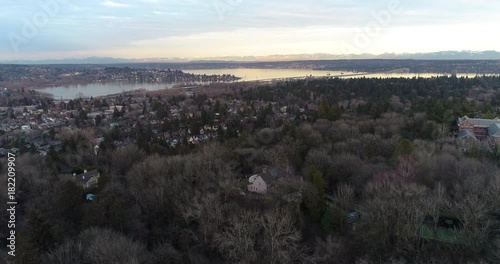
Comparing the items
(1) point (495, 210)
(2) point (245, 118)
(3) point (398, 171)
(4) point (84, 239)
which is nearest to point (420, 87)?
(2) point (245, 118)

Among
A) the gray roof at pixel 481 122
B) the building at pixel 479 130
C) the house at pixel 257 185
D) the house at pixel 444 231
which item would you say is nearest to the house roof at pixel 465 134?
the building at pixel 479 130

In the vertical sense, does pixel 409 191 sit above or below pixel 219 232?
above

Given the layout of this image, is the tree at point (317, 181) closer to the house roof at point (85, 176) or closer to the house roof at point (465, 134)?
the house roof at point (85, 176)

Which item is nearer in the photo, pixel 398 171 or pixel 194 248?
pixel 194 248

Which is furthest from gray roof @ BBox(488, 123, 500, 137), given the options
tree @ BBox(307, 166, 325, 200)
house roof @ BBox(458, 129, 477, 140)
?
tree @ BBox(307, 166, 325, 200)

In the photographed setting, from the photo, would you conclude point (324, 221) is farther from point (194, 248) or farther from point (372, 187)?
point (194, 248)

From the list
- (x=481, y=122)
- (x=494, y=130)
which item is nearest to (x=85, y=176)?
(x=494, y=130)
